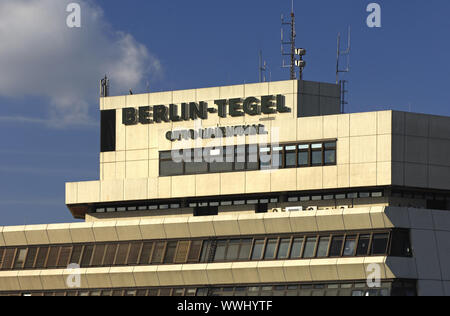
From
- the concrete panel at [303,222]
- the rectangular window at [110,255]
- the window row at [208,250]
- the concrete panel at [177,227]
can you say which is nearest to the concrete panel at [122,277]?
the window row at [208,250]

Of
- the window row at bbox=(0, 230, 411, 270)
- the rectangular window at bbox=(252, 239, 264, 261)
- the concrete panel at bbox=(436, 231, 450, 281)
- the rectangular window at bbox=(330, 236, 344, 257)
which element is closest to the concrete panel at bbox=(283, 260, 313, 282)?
the window row at bbox=(0, 230, 411, 270)

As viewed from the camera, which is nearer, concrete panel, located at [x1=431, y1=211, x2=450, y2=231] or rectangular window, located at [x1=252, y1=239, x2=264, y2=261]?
concrete panel, located at [x1=431, y1=211, x2=450, y2=231]

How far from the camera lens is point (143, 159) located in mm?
92812

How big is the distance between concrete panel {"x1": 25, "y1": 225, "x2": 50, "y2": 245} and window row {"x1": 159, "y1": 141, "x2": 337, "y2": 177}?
36.7ft

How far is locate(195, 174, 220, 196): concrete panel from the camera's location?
88375mm

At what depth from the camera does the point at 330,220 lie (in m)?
82.0

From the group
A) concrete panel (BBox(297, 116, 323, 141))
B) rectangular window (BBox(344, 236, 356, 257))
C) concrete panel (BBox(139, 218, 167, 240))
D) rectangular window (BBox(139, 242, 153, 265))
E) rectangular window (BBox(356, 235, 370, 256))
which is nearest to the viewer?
rectangular window (BBox(356, 235, 370, 256))

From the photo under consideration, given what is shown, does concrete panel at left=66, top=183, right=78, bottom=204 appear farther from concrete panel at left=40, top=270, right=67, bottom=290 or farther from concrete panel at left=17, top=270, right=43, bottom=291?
concrete panel at left=17, top=270, right=43, bottom=291

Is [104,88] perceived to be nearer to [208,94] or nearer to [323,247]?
[208,94]

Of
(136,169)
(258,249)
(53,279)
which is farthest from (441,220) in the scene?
(53,279)

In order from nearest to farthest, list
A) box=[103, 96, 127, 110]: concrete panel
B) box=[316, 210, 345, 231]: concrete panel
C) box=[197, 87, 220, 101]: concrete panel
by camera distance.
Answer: box=[316, 210, 345, 231]: concrete panel, box=[197, 87, 220, 101]: concrete panel, box=[103, 96, 127, 110]: concrete panel

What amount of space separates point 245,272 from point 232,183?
7.68 m

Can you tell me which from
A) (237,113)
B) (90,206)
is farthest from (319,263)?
(90,206)

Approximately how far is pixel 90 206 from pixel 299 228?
2013 cm
